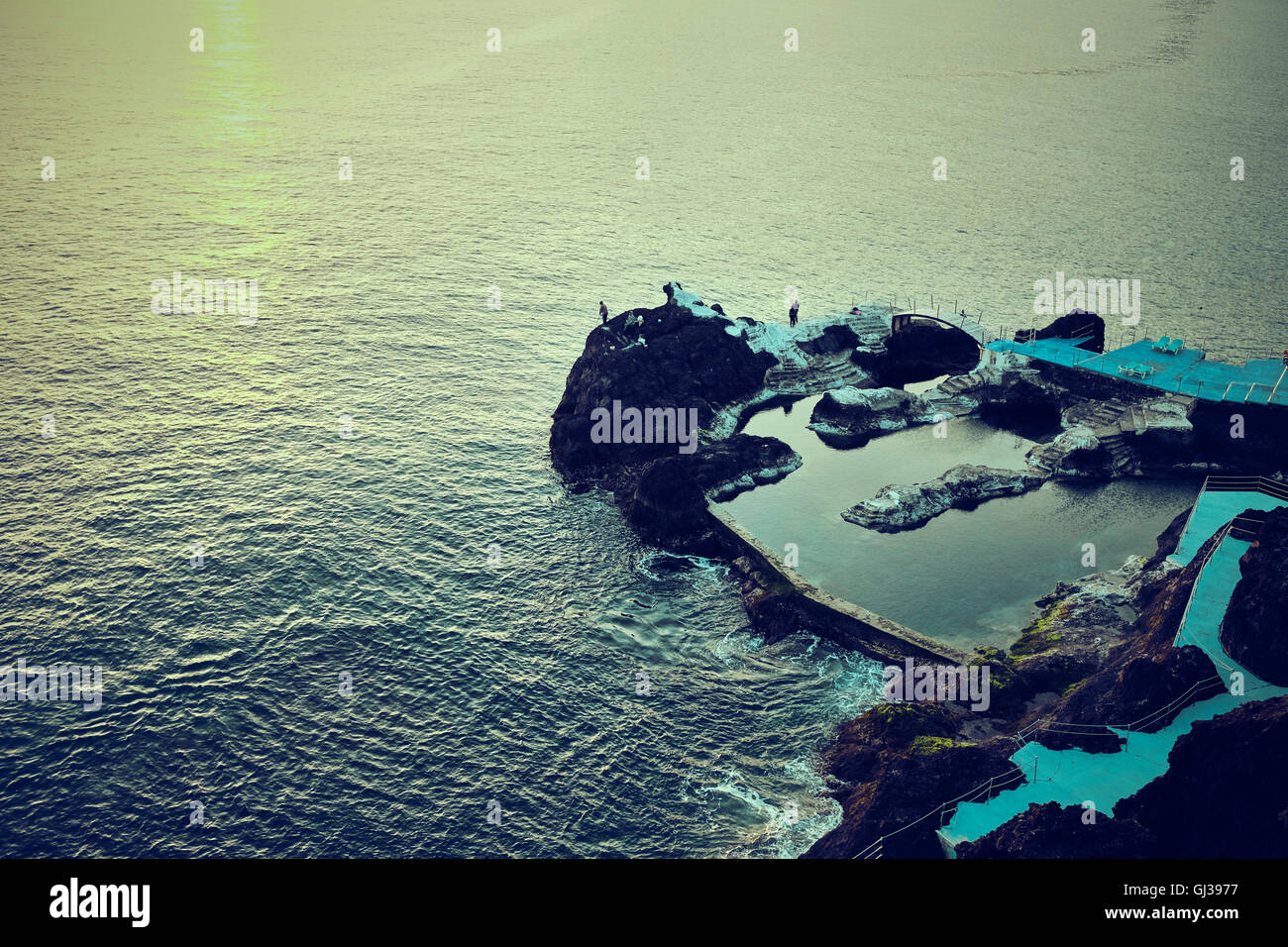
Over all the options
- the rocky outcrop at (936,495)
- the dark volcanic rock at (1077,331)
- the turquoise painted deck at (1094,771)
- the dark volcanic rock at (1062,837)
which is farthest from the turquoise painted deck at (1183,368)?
the dark volcanic rock at (1062,837)

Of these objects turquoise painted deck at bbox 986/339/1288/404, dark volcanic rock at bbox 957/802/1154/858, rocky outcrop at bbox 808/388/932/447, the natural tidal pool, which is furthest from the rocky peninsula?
the natural tidal pool

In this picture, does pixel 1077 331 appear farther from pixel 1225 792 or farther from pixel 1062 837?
pixel 1062 837

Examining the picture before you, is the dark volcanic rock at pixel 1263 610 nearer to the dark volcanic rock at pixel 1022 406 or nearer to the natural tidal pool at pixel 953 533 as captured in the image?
the natural tidal pool at pixel 953 533

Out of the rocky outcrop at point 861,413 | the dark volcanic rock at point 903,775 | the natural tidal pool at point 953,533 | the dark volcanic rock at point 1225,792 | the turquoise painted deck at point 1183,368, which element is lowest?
the dark volcanic rock at point 903,775

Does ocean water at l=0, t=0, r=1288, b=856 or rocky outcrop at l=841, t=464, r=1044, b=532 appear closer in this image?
ocean water at l=0, t=0, r=1288, b=856

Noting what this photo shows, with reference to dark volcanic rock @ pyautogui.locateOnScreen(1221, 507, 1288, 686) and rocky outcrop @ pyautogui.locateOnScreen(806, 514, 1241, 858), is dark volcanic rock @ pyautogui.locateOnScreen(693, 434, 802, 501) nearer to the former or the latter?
rocky outcrop @ pyautogui.locateOnScreen(806, 514, 1241, 858)

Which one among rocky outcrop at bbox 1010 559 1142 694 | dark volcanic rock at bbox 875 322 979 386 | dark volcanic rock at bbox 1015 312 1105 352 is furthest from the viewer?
dark volcanic rock at bbox 875 322 979 386

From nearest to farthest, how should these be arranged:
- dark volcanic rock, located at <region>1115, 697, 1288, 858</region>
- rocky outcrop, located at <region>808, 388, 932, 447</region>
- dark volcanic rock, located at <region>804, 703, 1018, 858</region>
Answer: dark volcanic rock, located at <region>1115, 697, 1288, 858</region> → dark volcanic rock, located at <region>804, 703, 1018, 858</region> → rocky outcrop, located at <region>808, 388, 932, 447</region>
